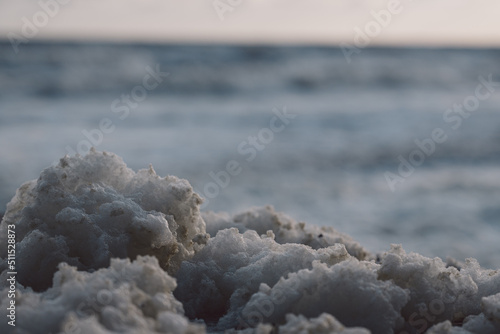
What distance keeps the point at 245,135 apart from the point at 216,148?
2.25 meters

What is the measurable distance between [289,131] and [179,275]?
14890 mm

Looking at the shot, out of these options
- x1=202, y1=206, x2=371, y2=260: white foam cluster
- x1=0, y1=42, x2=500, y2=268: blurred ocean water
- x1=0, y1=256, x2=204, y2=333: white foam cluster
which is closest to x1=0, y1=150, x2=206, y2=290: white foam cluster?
x1=0, y1=256, x2=204, y2=333: white foam cluster

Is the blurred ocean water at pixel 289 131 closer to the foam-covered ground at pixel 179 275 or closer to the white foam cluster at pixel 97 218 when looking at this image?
the foam-covered ground at pixel 179 275

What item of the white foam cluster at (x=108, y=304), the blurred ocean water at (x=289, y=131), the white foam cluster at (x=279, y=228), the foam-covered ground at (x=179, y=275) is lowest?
the white foam cluster at (x=108, y=304)

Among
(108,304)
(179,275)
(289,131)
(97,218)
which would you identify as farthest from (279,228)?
(289,131)

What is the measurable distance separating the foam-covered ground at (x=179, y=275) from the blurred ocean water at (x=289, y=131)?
505cm

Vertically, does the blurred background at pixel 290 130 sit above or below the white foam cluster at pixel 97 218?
above

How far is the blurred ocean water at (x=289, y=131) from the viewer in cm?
934

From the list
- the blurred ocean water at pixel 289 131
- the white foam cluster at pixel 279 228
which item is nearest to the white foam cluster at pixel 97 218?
the white foam cluster at pixel 279 228

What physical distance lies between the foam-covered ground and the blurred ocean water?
5053 millimetres

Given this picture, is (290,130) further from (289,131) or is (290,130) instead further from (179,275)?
(179,275)

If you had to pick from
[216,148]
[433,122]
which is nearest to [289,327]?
[216,148]

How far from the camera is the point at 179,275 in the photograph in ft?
7.32

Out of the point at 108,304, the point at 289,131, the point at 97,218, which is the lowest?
the point at 108,304
